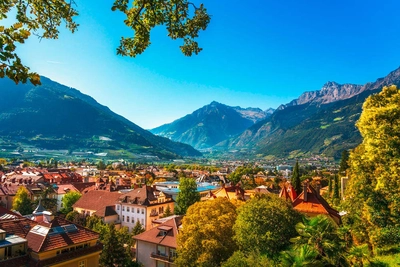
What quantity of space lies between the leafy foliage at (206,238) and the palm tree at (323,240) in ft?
25.9

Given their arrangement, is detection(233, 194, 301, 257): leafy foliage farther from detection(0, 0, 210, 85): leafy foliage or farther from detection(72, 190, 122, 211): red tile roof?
detection(72, 190, 122, 211): red tile roof

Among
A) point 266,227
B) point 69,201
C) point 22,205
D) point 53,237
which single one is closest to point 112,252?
point 53,237

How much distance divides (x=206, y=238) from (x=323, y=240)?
1073cm

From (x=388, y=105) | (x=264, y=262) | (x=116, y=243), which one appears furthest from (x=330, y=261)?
(x=116, y=243)

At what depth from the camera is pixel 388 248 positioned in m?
16.8

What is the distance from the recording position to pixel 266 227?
75.3ft

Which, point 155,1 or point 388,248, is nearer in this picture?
point 155,1

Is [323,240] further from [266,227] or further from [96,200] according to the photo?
[96,200]

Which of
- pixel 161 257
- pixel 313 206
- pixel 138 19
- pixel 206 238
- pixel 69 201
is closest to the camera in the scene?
pixel 138 19

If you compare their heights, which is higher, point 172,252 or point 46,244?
point 46,244

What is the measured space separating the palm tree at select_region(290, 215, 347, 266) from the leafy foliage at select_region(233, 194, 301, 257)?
2.77 meters

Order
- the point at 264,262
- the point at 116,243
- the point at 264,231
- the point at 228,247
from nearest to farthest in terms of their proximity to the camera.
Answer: the point at 264,262
the point at 264,231
the point at 228,247
the point at 116,243

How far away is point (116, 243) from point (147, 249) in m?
4.13

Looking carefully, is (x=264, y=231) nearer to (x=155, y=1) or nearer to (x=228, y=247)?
(x=228, y=247)
